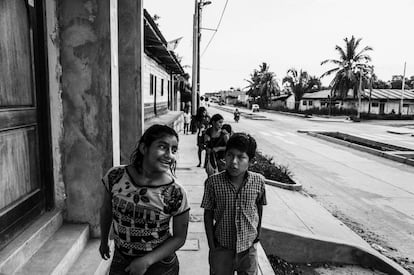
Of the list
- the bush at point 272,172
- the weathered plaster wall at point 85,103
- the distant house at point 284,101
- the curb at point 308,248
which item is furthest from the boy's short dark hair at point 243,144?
the distant house at point 284,101

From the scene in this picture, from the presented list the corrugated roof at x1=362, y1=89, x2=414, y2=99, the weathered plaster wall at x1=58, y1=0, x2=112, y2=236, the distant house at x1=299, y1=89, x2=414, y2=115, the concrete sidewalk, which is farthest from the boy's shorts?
the corrugated roof at x1=362, y1=89, x2=414, y2=99

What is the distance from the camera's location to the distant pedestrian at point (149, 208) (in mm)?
1840

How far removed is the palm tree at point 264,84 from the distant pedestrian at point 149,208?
6442 centimetres

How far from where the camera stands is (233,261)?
103 inches

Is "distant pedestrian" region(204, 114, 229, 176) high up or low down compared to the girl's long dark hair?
down

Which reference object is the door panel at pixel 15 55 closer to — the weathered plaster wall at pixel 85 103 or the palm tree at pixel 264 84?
the weathered plaster wall at pixel 85 103

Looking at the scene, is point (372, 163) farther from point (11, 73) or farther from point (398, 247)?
point (11, 73)

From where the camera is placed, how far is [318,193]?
8.70 metres

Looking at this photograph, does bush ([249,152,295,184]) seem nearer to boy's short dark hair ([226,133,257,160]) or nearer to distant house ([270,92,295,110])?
boy's short dark hair ([226,133,257,160])

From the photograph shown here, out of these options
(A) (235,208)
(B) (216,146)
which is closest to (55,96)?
(A) (235,208)

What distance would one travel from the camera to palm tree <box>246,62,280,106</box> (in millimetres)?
64750

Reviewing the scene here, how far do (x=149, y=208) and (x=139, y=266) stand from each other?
1.04 feet

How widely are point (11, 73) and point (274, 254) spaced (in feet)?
13.9

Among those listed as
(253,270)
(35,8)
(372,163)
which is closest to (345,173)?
(372,163)
